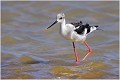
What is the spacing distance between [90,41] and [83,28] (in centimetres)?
207

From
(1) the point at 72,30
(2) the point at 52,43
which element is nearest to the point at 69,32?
(1) the point at 72,30

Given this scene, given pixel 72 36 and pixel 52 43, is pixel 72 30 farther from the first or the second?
pixel 52 43

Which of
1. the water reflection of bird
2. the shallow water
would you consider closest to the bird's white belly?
the water reflection of bird

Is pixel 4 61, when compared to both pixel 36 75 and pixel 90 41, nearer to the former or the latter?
pixel 36 75

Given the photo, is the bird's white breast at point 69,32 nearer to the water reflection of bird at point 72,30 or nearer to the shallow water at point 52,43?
the water reflection of bird at point 72,30

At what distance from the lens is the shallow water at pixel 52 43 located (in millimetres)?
7801

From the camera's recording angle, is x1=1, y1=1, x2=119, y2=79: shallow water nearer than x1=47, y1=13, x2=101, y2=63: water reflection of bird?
Yes

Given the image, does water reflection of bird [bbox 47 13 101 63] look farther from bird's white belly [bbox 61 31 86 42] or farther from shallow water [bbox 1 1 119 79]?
shallow water [bbox 1 1 119 79]


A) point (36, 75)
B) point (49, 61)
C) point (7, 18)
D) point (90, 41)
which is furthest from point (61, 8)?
point (36, 75)

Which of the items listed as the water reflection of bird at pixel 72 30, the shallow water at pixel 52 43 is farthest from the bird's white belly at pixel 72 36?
the shallow water at pixel 52 43

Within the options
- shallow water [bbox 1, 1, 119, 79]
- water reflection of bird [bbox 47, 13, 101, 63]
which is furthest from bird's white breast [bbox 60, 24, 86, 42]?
shallow water [bbox 1, 1, 119, 79]

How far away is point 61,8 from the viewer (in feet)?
43.0

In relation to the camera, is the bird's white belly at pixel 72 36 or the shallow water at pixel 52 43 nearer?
the shallow water at pixel 52 43

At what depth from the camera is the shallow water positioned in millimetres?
7801
